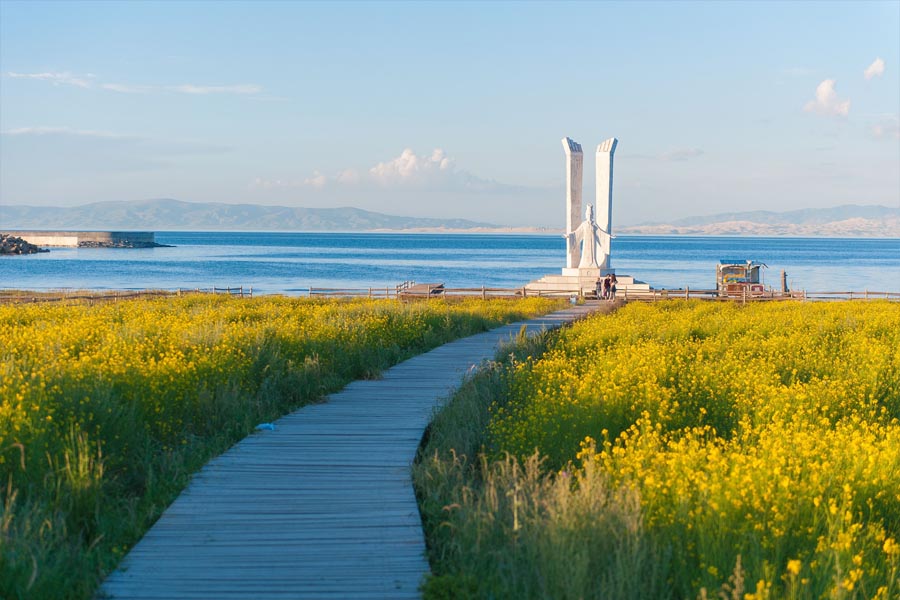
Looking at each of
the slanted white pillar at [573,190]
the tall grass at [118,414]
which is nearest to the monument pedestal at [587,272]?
the slanted white pillar at [573,190]

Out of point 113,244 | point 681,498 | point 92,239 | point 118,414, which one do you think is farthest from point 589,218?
point 92,239

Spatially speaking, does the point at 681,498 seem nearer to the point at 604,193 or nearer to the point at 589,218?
the point at 589,218

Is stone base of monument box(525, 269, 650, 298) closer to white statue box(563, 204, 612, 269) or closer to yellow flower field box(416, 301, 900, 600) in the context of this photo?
white statue box(563, 204, 612, 269)

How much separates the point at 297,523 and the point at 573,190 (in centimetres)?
4272

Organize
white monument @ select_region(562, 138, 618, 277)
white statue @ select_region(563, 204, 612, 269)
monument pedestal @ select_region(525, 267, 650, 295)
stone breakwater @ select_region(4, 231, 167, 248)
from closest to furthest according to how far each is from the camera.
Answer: monument pedestal @ select_region(525, 267, 650, 295)
white statue @ select_region(563, 204, 612, 269)
white monument @ select_region(562, 138, 618, 277)
stone breakwater @ select_region(4, 231, 167, 248)

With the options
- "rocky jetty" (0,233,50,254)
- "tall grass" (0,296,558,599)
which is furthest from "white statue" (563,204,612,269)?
"rocky jetty" (0,233,50,254)

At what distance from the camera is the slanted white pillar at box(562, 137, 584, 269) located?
47594mm

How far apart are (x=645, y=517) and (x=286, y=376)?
6.84m

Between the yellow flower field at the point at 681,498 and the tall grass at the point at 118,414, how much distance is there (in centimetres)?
236

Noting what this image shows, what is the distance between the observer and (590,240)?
1871 inches

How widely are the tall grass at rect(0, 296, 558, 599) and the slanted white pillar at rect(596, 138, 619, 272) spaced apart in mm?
32992

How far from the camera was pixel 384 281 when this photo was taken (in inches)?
3292

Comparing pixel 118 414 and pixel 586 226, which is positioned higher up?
pixel 586 226

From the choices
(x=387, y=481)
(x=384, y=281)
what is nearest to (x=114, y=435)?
(x=387, y=481)
